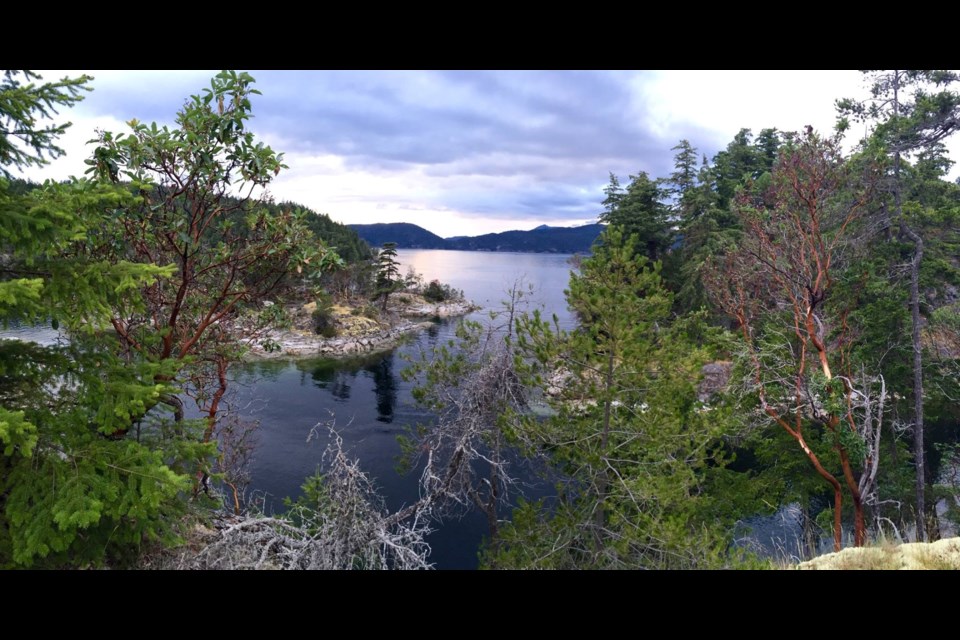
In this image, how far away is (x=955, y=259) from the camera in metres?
17.9

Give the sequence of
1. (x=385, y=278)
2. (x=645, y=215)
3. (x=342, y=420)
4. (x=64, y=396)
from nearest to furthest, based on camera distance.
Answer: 1. (x=64, y=396)
2. (x=342, y=420)
3. (x=645, y=215)
4. (x=385, y=278)

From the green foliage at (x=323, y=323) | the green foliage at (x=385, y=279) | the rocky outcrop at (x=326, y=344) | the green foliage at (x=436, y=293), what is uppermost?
the green foliage at (x=385, y=279)

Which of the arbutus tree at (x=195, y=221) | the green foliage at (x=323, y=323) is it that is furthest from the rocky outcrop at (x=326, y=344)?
the arbutus tree at (x=195, y=221)

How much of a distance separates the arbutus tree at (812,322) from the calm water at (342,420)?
5814 mm

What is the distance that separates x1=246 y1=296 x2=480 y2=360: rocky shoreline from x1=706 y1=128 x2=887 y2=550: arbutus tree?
27.4m

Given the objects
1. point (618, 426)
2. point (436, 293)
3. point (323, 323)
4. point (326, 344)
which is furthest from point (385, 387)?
point (436, 293)

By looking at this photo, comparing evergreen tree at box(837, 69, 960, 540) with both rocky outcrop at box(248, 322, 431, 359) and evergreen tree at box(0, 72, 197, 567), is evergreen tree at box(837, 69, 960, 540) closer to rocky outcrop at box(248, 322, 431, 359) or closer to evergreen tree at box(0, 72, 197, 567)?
evergreen tree at box(0, 72, 197, 567)

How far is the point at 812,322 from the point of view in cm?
1094

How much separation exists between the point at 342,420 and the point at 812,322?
20594 millimetres

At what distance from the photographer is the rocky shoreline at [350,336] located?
35.4 meters

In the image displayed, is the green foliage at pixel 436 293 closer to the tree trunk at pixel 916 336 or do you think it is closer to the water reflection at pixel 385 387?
the water reflection at pixel 385 387

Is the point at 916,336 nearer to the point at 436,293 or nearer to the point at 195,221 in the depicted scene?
the point at 195,221

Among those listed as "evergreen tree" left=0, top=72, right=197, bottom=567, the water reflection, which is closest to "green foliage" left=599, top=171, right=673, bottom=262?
the water reflection
